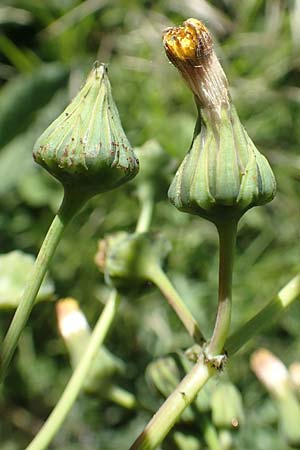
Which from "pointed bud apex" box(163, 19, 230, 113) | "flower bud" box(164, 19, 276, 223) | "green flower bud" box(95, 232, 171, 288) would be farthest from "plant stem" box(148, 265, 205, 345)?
"pointed bud apex" box(163, 19, 230, 113)

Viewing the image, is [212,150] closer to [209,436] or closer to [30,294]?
[30,294]

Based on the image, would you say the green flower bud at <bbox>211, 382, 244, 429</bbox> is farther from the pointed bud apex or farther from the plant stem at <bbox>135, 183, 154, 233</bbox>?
the pointed bud apex

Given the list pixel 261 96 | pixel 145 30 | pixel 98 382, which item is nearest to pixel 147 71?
pixel 145 30

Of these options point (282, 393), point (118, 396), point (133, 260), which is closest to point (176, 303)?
point (133, 260)

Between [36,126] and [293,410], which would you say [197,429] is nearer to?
[293,410]

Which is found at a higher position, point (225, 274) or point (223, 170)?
point (223, 170)

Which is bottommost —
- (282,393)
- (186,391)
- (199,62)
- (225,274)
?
(282,393)

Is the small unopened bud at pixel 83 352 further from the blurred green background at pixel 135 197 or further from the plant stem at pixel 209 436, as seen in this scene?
the blurred green background at pixel 135 197
